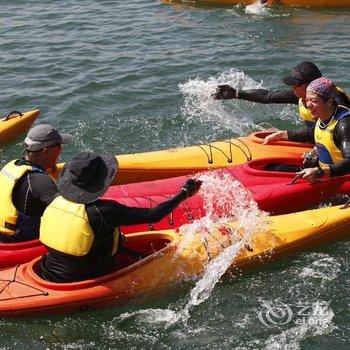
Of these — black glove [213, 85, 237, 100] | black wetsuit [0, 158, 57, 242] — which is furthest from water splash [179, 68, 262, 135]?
black wetsuit [0, 158, 57, 242]

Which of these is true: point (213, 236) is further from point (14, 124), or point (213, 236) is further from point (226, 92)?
point (14, 124)

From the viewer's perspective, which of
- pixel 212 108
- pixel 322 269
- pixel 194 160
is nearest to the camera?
pixel 322 269

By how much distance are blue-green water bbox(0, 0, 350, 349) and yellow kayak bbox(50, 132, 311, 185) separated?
53.4 inches

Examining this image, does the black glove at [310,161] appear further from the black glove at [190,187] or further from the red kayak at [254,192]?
the black glove at [190,187]

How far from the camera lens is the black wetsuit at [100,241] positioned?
450 centimetres

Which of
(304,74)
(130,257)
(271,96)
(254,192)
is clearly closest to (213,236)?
(130,257)

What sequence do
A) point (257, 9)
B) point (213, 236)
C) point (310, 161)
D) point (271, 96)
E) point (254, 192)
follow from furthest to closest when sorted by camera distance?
point (257, 9) < point (271, 96) < point (310, 161) < point (254, 192) < point (213, 236)

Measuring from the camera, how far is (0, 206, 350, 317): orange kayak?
485cm

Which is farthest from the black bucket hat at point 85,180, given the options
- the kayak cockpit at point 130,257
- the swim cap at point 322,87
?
the swim cap at point 322,87

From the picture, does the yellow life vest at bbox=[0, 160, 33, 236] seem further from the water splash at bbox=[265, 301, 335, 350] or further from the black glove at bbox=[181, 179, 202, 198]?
the water splash at bbox=[265, 301, 335, 350]

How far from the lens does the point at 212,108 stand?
9.09 meters

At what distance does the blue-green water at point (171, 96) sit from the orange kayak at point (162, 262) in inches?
6.3

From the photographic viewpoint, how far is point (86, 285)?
484 centimetres

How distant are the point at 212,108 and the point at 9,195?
458 centimetres
